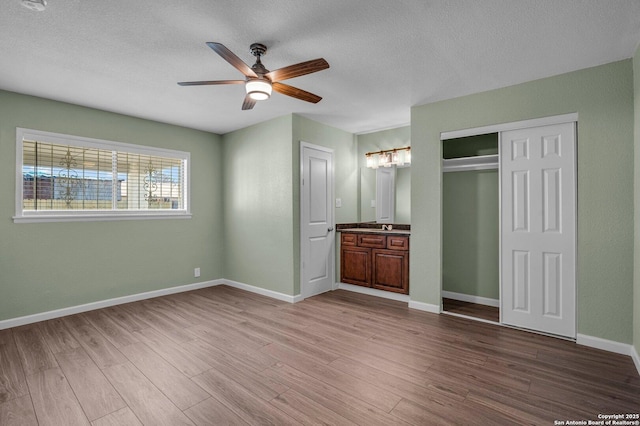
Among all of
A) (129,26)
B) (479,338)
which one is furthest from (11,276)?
(479,338)

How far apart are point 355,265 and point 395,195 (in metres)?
1.32

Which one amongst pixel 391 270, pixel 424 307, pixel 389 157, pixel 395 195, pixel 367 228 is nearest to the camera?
pixel 424 307

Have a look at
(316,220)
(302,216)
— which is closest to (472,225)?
(316,220)

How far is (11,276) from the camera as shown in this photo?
3502 mm

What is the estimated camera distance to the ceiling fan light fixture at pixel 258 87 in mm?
2494

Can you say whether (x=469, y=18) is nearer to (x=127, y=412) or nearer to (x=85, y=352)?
(x=127, y=412)

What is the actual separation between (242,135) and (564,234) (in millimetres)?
4404

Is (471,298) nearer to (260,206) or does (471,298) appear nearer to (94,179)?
(260,206)

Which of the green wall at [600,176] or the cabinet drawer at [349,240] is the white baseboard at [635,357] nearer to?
the green wall at [600,176]

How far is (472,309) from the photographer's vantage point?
402 cm

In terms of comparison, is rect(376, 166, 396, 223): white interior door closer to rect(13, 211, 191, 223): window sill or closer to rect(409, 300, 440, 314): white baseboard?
rect(409, 300, 440, 314): white baseboard

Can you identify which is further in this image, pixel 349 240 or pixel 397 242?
pixel 349 240

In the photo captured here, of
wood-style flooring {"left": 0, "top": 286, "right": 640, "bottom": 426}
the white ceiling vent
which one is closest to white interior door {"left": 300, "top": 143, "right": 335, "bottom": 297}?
wood-style flooring {"left": 0, "top": 286, "right": 640, "bottom": 426}

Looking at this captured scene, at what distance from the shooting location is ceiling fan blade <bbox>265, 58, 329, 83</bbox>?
7.44 ft
